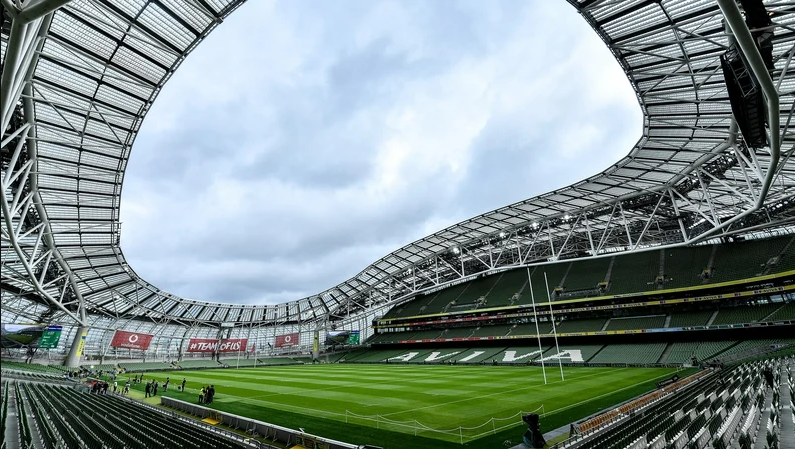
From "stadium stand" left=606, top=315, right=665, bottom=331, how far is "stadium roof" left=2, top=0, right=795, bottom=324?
11821mm

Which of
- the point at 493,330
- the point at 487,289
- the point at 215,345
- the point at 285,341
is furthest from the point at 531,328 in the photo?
the point at 215,345

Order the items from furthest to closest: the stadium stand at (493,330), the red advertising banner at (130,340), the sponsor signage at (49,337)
A: the red advertising banner at (130,340), the stadium stand at (493,330), the sponsor signage at (49,337)

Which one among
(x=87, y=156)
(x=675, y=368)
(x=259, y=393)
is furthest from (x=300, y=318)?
(x=675, y=368)

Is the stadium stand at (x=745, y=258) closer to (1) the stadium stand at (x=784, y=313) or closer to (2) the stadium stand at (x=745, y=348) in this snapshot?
(1) the stadium stand at (x=784, y=313)

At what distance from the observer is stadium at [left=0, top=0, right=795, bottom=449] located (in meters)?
15.9

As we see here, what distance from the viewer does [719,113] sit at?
2641 centimetres

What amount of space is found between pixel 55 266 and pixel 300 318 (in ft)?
147

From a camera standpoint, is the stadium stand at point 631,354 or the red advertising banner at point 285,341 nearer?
the stadium stand at point 631,354

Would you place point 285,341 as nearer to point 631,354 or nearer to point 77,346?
point 77,346

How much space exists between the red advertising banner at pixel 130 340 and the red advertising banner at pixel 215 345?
8421 millimetres

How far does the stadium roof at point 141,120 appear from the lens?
66.3ft

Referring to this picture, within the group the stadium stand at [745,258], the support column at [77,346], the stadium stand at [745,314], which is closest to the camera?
the stadium stand at [745,314]

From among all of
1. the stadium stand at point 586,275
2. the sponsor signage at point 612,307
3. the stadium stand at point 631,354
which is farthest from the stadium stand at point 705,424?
the stadium stand at point 586,275

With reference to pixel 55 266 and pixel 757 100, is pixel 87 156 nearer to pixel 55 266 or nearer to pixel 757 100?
pixel 55 266
